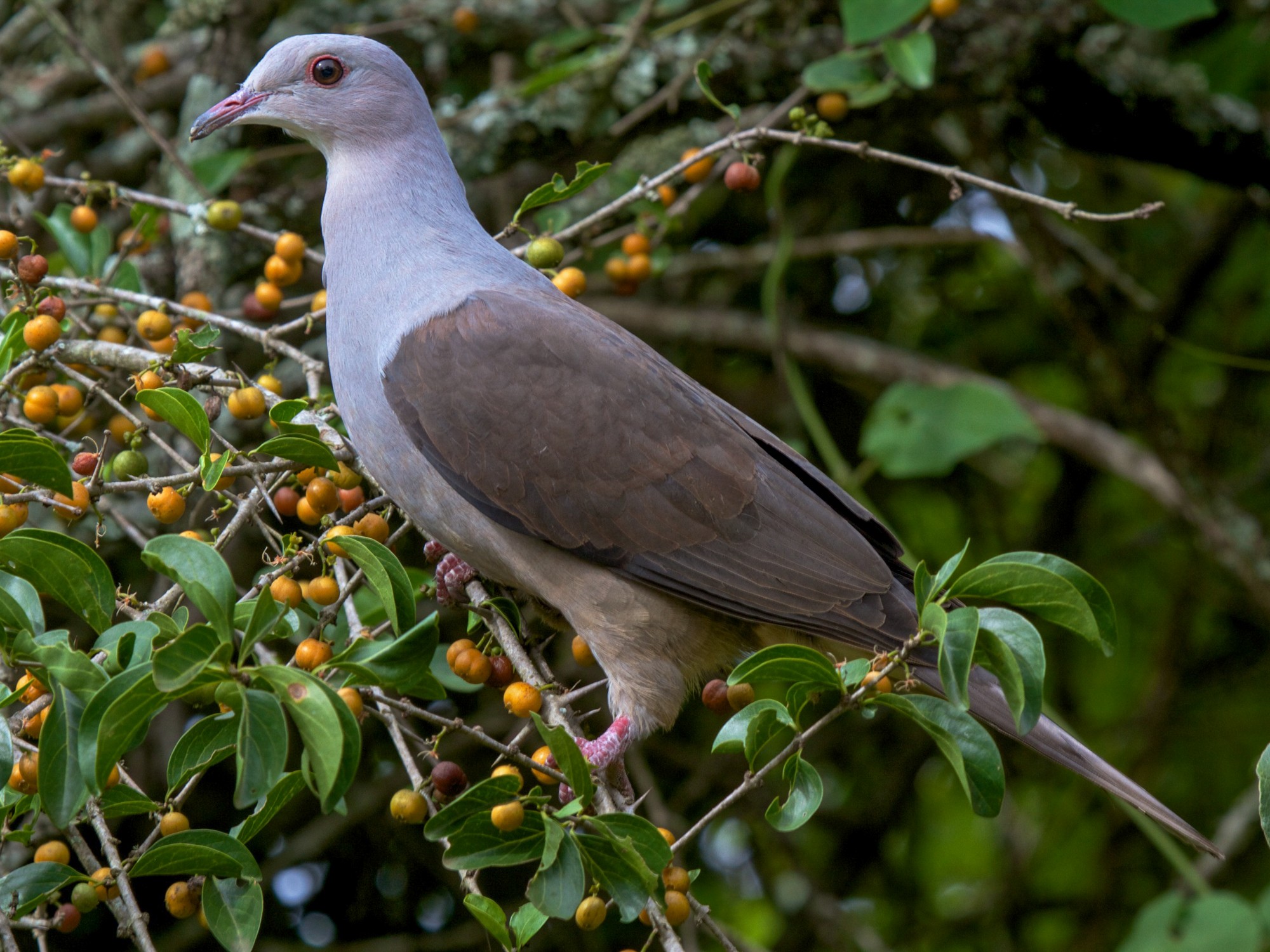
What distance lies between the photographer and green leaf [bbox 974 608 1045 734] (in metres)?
1.71

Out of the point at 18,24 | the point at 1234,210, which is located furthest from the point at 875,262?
the point at 18,24

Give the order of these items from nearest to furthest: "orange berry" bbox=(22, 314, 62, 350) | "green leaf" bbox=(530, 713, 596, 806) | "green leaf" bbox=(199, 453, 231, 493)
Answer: "green leaf" bbox=(530, 713, 596, 806) → "green leaf" bbox=(199, 453, 231, 493) → "orange berry" bbox=(22, 314, 62, 350)

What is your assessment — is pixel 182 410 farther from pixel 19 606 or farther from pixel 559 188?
pixel 559 188

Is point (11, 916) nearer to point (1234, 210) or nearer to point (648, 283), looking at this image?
point (648, 283)

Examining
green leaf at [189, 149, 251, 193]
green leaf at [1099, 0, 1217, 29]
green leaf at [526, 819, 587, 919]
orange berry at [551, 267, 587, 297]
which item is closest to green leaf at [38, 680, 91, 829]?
green leaf at [526, 819, 587, 919]

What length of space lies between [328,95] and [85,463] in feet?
3.97

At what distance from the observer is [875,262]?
5.05m

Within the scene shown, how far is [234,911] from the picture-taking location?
1.80m

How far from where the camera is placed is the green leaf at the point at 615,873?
68.6 inches

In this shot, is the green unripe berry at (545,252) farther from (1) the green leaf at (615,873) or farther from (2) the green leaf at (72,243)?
(1) the green leaf at (615,873)

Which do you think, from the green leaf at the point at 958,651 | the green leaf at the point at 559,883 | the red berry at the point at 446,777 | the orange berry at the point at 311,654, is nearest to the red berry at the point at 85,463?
the orange berry at the point at 311,654

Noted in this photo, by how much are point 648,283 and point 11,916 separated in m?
3.48

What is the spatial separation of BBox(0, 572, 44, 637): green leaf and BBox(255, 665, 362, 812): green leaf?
385 mm

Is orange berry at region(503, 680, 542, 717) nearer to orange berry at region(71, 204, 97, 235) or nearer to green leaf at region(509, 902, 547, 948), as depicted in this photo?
green leaf at region(509, 902, 547, 948)
